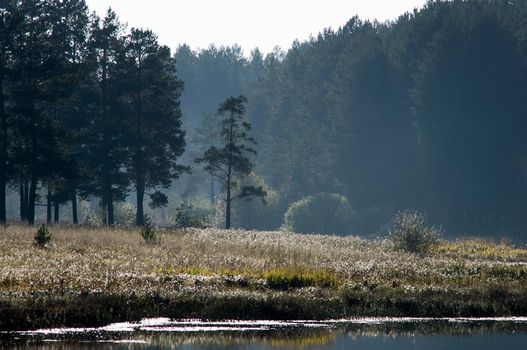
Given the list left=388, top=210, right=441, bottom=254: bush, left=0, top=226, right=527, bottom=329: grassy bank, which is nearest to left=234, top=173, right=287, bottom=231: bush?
left=388, top=210, right=441, bottom=254: bush

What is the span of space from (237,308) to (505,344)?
25.6 ft

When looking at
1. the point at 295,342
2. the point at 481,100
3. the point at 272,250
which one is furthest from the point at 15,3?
the point at 481,100

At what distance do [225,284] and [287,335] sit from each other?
6.16m

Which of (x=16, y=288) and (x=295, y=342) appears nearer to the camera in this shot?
(x=295, y=342)

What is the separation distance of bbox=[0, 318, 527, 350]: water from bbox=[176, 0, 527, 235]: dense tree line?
86.0 meters

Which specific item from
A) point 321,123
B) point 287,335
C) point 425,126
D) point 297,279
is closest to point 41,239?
point 297,279

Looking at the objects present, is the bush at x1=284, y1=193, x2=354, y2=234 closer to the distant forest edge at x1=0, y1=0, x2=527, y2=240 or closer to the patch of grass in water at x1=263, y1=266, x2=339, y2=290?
the distant forest edge at x1=0, y1=0, x2=527, y2=240

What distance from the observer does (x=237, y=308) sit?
101 feet

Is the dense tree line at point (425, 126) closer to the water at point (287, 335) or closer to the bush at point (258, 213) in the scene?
the bush at point (258, 213)

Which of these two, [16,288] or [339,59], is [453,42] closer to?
[339,59]

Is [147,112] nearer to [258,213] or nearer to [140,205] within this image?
[140,205]

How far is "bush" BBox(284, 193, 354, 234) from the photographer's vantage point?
391 feet

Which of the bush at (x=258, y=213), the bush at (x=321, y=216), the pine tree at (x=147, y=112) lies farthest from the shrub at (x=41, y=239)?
the bush at (x=258, y=213)

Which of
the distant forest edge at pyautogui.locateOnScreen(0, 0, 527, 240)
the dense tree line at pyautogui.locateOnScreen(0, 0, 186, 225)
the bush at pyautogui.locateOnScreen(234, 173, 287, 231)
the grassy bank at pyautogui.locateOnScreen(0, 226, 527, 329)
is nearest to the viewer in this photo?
the grassy bank at pyautogui.locateOnScreen(0, 226, 527, 329)
